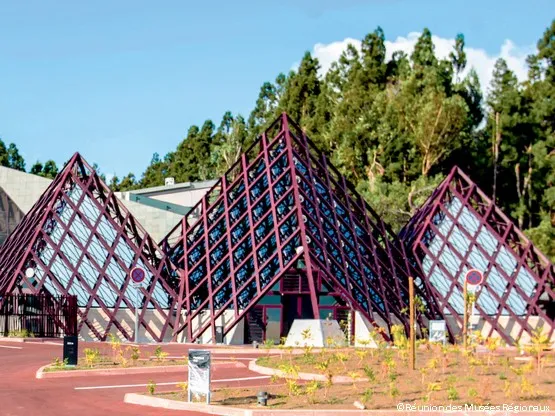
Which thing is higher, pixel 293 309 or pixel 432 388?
pixel 293 309

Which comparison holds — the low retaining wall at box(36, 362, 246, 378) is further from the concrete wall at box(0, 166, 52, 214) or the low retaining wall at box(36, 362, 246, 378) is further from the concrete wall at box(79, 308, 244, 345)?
the concrete wall at box(0, 166, 52, 214)

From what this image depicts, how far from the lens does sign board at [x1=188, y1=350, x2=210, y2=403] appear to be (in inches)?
733

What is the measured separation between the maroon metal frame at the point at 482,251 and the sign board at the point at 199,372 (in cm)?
2988

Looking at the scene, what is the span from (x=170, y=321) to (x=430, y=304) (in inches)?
531

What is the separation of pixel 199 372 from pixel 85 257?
1131 inches

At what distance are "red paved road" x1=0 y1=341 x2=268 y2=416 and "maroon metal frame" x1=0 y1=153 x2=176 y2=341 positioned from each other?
44.6ft

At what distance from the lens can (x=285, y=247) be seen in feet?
144

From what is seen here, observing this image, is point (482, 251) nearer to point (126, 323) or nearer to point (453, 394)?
point (126, 323)

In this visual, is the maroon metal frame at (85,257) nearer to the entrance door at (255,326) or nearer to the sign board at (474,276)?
the entrance door at (255,326)

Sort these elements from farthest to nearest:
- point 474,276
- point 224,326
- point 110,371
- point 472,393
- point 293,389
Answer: point 224,326 < point 474,276 < point 110,371 < point 293,389 < point 472,393

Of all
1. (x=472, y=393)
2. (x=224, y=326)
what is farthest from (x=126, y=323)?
(x=472, y=393)

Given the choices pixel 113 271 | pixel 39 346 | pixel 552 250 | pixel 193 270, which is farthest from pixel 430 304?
pixel 552 250

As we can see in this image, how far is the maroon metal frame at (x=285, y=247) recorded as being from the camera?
1673 inches

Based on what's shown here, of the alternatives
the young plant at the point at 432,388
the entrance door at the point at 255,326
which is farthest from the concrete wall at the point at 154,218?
the young plant at the point at 432,388
